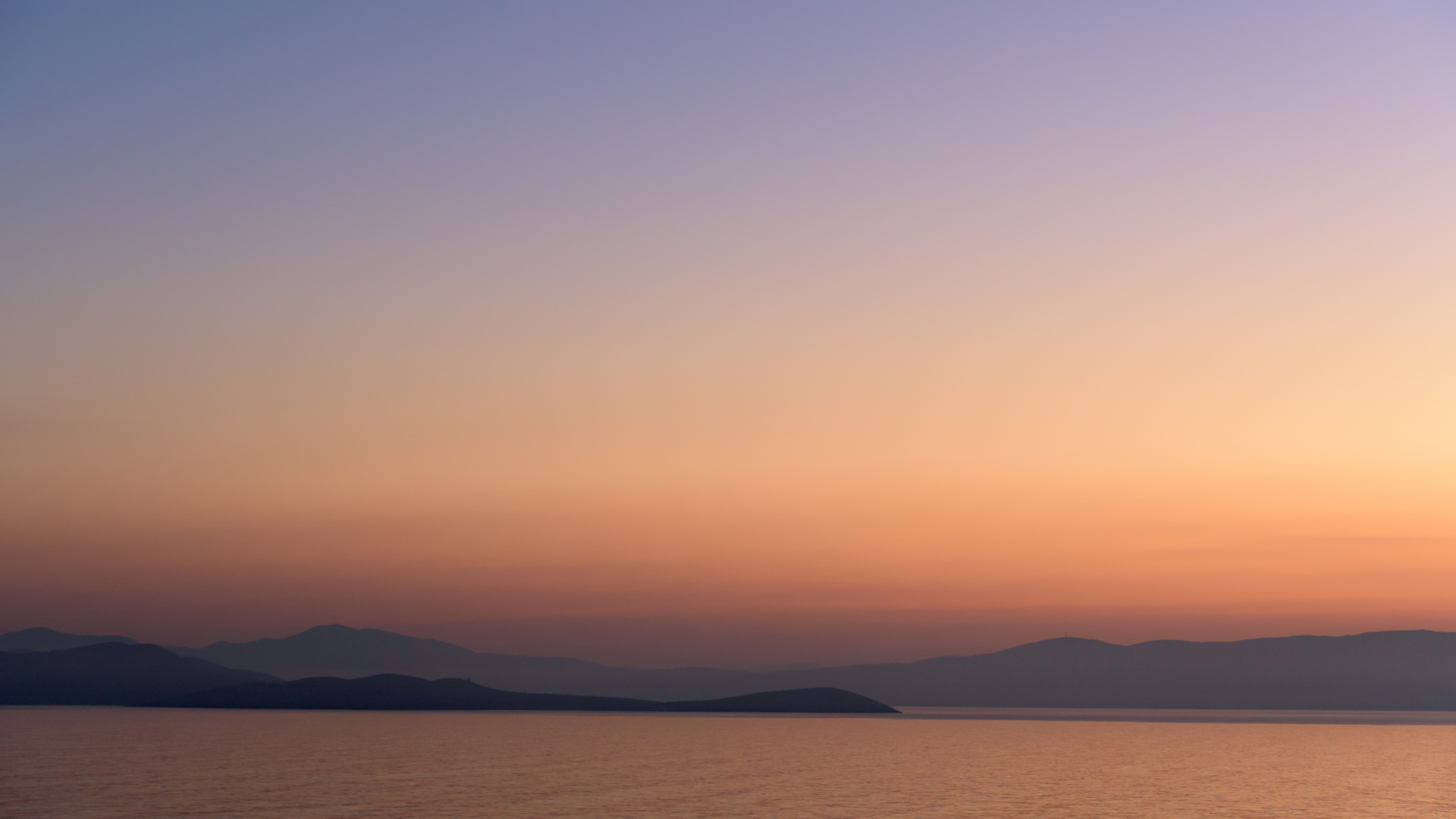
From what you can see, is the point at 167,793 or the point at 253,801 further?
the point at 167,793

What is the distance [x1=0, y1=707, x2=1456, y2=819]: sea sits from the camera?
6725cm

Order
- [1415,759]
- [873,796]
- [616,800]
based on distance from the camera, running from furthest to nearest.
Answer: [1415,759] → [873,796] → [616,800]

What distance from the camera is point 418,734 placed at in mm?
176000

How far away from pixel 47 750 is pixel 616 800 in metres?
81.0

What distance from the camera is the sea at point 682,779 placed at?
221 feet

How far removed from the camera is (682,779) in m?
89.8

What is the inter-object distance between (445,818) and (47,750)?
8316 cm

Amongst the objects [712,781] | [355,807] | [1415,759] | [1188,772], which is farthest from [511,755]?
[1415,759]

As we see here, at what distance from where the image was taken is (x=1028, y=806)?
235 feet

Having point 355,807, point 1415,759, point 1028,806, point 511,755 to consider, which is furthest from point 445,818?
point 1415,759

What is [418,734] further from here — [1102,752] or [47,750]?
[1102,752]

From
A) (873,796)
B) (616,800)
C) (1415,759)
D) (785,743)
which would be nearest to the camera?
(616,800)

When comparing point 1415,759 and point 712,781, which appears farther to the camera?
point 1415,759

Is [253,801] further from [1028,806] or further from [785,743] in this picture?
[785,743]
